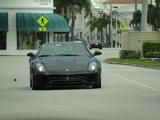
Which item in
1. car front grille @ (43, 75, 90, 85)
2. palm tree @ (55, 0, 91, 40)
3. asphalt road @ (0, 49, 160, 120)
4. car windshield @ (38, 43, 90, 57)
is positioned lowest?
asphalt road @ (0, 49, 160, 120)

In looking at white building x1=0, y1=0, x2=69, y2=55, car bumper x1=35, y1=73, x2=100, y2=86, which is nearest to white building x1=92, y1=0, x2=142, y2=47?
white building x1=0, y1=0, x2=69, y2=55

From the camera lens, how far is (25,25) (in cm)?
6281

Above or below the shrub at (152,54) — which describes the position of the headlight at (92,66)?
above

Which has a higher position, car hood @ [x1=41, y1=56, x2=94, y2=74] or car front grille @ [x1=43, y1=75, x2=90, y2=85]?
car hood @ [x1=41, y1=56, x2=94, y2=74]

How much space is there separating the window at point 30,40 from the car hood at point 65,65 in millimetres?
43715

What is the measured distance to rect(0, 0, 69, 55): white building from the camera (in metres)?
62.8

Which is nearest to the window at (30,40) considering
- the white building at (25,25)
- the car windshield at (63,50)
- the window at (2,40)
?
the white building at (25,25)

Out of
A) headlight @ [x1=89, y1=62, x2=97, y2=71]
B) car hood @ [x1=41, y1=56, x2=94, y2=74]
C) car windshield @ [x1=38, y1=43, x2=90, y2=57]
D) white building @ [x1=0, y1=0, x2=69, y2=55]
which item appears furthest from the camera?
white building @ [x1=0, y1=0, x2=69, y2=55]

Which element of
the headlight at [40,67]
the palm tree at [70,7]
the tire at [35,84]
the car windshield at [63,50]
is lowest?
the tire at [35,84]

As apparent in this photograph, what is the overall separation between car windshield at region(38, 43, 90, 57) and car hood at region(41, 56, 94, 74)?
840 mm

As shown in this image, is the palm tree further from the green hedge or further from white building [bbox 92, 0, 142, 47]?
the green hedge

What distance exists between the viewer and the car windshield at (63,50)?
70.0 feet

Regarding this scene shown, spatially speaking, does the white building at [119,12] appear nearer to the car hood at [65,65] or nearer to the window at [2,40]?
the window at [2,40]

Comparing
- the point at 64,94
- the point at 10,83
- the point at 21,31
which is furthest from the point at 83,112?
the point at 21,31
